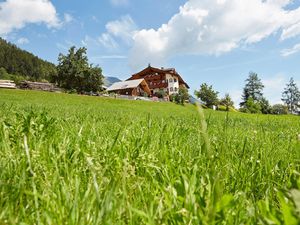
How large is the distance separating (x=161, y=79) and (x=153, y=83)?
4.62 m

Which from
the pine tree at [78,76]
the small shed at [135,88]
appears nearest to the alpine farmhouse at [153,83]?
the small shed at [135,88]

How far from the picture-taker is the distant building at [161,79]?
504ft

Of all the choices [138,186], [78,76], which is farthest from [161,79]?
[138,186]

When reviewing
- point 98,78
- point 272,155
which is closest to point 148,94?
point 98,78

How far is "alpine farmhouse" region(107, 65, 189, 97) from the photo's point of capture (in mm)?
143000

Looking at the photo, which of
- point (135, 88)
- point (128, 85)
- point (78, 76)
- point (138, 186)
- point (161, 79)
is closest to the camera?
point (138, 186)

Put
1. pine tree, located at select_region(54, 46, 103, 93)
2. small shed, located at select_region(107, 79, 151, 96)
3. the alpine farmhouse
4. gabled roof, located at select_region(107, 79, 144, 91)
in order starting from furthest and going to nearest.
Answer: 1. the alpine farmhouse
2. gabled roof, located at select_region(107, 79, 144, 91)
3. small shed, located at select_region(107, 79, 151, 96)
4. pine tree, located at select_region(54, 46, 103, 93)

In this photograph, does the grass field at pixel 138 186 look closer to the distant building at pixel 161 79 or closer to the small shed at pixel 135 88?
the small shed at pixel 135 88

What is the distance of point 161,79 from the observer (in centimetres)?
15525

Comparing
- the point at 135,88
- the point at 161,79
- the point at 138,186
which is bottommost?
the point at 138,186

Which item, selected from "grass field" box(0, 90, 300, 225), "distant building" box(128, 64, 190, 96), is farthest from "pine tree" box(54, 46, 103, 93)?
"grass field" box(0, 90, 300, 225)

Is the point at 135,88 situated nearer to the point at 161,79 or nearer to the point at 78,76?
the point at 161,79

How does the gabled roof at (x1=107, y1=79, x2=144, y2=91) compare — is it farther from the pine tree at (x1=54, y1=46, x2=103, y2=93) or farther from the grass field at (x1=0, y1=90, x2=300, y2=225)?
the grass field at (x1=0, y1=90, x2=300, y2=225)

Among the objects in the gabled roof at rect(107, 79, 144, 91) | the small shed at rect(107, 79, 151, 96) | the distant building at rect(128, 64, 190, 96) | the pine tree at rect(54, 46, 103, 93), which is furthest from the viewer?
the distant building at rect(128, 64, 190, 96)
